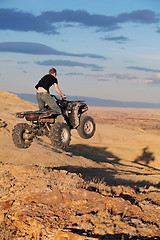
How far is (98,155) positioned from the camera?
21.2 metres

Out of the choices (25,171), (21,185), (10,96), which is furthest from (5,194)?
(10,96)

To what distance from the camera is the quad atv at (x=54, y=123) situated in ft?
27.6

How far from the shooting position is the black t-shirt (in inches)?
327

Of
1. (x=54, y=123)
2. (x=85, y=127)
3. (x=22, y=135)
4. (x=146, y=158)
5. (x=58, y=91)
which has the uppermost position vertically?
(x=58, y=91)

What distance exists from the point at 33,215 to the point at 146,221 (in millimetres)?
2337

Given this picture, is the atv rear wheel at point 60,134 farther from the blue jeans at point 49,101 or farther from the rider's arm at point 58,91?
the rider's arm at point 58,91

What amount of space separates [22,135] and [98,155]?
42.1 feet

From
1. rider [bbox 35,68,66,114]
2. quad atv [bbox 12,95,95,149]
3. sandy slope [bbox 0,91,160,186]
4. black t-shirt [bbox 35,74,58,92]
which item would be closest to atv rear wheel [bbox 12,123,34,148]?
quad atv [bbox 12,95,95,149]

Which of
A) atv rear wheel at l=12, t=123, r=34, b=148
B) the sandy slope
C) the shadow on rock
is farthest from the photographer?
the shadow on rock

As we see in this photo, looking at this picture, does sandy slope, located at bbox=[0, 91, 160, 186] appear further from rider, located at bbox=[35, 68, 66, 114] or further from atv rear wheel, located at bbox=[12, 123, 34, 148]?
rider, located at bbox=[35, 68, 66, 114]

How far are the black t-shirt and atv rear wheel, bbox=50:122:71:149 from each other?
1.21 metres

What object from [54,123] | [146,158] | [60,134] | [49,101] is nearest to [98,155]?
[146,158]

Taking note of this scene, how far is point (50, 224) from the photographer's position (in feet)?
17.4

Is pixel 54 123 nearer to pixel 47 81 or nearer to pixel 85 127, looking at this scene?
pixel 85 127
